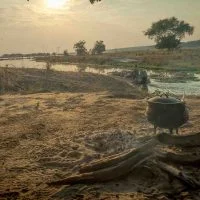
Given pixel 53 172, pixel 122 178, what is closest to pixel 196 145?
pixel 122 178

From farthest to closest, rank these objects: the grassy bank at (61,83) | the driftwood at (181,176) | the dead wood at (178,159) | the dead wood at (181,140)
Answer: the grassy bank at (61,83) < the dead wood at (181,140) < the dead wood at (178,159) < the driftwood at (181,176)

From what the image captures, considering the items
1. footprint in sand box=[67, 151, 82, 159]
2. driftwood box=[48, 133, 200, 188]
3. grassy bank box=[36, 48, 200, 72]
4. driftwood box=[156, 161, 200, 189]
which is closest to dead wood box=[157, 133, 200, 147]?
driftwood box=[48, 133, 200, 188]

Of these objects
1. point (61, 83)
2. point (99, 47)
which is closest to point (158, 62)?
point (61, 83)

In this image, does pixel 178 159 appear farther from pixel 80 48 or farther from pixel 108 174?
pixel 80 48

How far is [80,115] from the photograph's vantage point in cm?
1306

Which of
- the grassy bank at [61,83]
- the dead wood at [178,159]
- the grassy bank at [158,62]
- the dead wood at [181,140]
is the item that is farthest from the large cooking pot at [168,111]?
the grassy bank at [158,62]

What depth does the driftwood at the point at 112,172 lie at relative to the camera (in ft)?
20.3

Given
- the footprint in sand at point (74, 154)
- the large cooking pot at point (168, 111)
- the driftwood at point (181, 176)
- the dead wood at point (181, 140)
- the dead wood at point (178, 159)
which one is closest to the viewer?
the driftwood at point (181, 176)

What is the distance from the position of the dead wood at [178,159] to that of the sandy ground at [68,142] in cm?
44

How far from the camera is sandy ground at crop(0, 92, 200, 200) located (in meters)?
6.01

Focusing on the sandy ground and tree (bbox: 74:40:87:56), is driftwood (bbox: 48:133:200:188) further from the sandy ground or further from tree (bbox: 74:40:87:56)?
tree (bbox: 74:40:87:56)

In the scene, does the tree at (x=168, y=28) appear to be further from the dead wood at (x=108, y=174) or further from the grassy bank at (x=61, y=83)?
the dead wood at (x=108, y=174)

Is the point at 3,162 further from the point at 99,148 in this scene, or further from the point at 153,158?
the point at 153,158

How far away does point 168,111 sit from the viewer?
27.6 feet
